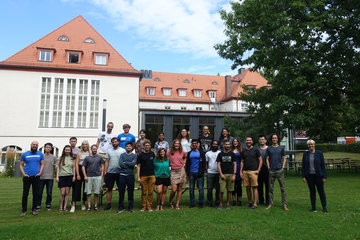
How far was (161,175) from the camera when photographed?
7512mm

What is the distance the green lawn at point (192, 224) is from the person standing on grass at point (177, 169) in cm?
52

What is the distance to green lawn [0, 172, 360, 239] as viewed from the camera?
5.17 metres

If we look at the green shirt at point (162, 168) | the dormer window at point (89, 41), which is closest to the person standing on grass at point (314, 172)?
the green shirt at point (162, 168)

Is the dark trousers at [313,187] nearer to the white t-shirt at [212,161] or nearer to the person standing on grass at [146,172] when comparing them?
the white t-shirt at [212,161]

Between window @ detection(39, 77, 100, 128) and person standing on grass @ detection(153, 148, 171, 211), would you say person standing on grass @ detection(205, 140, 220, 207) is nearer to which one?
person standing on grass @ detection(153, 148, 171, 211)

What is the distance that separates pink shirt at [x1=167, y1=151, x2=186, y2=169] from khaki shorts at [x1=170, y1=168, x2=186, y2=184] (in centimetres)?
11

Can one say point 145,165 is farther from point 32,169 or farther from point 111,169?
point 32,169

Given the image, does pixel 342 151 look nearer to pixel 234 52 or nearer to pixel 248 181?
pixel 234 52

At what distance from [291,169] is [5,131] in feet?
91.0

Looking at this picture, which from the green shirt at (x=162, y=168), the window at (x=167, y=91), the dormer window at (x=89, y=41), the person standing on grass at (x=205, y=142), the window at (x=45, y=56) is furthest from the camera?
the window at (x=167, y=91)

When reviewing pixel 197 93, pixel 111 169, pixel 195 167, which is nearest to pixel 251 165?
pixel 195 167

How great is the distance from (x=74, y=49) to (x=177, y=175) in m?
27.7

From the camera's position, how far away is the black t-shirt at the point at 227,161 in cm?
770

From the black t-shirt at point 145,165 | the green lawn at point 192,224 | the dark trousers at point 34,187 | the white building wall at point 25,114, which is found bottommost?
the green lawn at point 192,224
